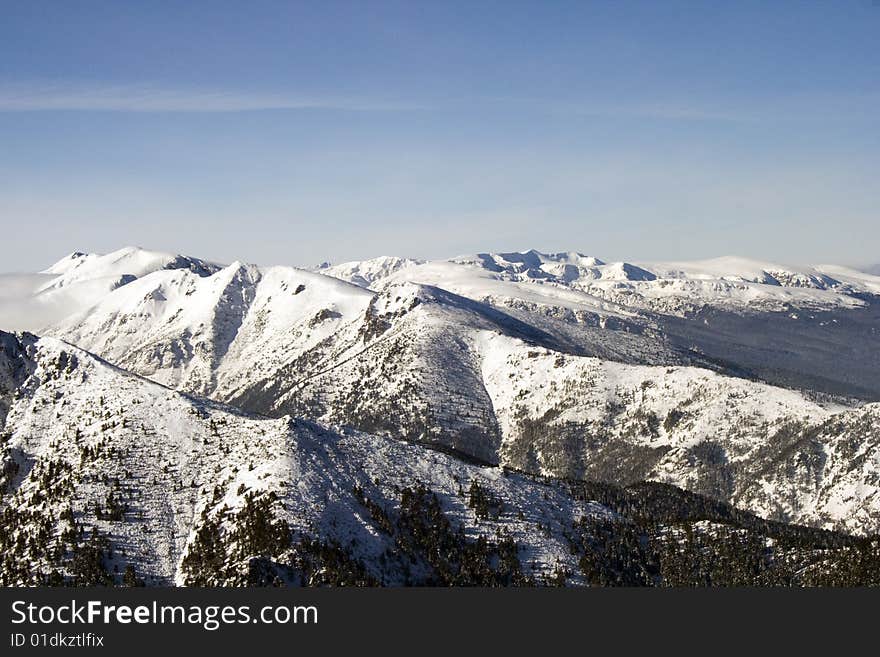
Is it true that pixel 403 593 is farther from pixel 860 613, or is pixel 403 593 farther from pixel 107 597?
pixel 860 613

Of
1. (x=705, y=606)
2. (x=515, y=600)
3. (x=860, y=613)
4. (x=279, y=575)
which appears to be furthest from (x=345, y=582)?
(x=860, y=613)

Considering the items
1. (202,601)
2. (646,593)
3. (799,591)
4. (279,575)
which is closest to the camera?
(202,601)

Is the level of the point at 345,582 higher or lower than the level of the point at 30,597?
lower

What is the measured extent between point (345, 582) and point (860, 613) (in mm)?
116351

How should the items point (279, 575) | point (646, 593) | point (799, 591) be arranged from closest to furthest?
point (646, 593) < point (799, 591) < point (279, 575)

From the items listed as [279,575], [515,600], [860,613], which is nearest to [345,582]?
[279,575]

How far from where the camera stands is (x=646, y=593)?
119000mm

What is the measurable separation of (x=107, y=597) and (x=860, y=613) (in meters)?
103

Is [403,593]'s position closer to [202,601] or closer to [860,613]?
[202,601]

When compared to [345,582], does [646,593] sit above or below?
above

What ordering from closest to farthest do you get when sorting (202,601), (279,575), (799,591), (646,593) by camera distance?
(202,601) → (646,593) → (799,591) → (279,575)

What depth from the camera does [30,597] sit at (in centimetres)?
11088

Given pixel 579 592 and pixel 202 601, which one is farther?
pixel 579 592

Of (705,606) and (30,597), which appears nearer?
(30,597)
